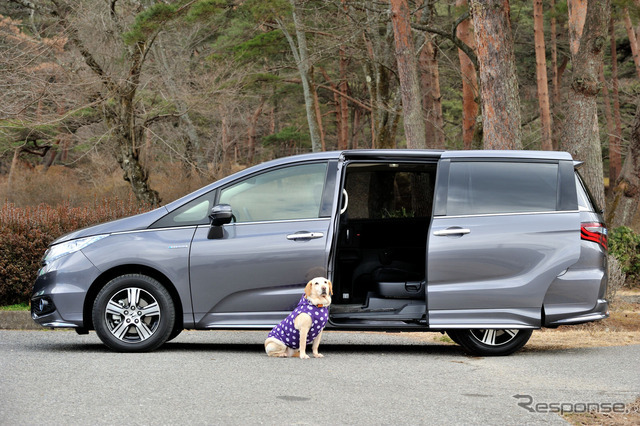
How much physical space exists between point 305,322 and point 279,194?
136 cm

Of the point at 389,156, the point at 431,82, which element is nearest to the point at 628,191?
the point at 389,156

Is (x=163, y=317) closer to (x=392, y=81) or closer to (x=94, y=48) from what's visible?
(x=94, y=48)

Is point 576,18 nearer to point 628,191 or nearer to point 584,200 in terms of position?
point 628,191

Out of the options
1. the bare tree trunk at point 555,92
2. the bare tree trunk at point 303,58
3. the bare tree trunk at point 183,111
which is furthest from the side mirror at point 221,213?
the bare tree trunk at point 555,92

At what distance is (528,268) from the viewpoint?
8.04m

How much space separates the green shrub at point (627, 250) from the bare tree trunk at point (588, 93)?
126 centimetres

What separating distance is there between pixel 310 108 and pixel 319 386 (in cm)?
2506

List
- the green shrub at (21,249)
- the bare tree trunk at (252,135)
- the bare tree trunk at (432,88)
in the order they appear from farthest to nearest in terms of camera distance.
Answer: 1. the bare tree trunk at (252,135)
2. the bare tree trunk at (432,88)
3. the green shrub at (21,249)

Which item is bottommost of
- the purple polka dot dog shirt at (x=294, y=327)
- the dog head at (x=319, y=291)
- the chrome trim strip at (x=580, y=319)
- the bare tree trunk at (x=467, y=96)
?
the chrome trim strip at (x=580, y=319)

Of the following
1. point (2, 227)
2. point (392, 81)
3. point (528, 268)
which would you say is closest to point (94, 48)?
point (2, 227)

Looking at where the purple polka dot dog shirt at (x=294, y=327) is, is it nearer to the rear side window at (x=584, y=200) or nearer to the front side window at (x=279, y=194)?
the front side window at (x=279, y=194)

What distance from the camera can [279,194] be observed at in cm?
827

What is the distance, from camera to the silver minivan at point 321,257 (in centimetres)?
802

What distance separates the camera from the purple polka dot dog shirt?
7668 mm
